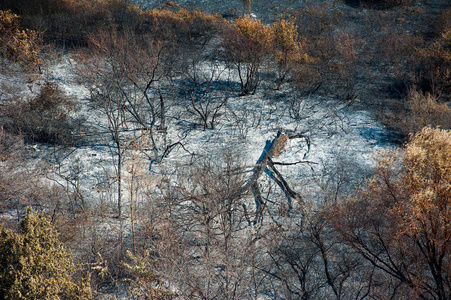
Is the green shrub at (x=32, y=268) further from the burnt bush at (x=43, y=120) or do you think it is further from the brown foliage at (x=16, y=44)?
the brown foliage at (x=16, y=44)

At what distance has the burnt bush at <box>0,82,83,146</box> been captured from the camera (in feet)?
47.9

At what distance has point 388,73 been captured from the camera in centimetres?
2069

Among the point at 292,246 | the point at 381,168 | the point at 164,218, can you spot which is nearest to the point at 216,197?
the point at 164,218

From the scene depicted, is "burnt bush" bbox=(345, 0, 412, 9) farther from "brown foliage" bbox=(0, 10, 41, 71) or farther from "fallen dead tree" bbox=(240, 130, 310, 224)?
"brown foliage" bbox=(0, 10, 41, 71)

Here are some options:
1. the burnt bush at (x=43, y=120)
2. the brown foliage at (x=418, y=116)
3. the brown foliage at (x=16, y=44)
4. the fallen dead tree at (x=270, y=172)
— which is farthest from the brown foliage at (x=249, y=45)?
the brown foliage at (x=16, y=44)

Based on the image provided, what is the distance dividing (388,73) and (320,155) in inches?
374

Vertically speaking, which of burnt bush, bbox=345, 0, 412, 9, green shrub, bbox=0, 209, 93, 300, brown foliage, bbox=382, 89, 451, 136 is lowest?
green shrub, bbox=0, 209, 93, 300

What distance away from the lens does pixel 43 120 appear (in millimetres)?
14898

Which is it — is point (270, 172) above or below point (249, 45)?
below

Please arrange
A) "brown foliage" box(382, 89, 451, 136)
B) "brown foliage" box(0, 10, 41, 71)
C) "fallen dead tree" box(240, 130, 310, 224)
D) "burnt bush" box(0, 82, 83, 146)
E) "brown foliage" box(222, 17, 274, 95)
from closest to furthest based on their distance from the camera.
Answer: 1. "fallen dead tree" box(240, 130, 310, 224)
2. "burnt bush" box(0, 82, 83, 146)
3. "brown foliage" box(382, 89, 451, 136)
4. "brown foliage" box(0, 10, 41, 71)
5. "brown foliage" box(222, 17, 274, 95)

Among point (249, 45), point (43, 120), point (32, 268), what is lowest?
point (43, 120)

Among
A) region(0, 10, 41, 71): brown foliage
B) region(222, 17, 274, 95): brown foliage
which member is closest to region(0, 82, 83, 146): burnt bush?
region(0, 10, 41, 71): brown foliage

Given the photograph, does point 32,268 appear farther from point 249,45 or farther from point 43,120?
point 249,45

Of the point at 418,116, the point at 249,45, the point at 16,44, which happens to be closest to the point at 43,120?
the point at 16,44
